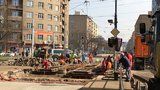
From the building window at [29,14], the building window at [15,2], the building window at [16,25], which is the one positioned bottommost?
the building window at [16,25]

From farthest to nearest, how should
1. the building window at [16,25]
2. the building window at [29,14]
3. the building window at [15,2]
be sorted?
the building window at [29,14], the building window at [15,2], the building window at [16,25]

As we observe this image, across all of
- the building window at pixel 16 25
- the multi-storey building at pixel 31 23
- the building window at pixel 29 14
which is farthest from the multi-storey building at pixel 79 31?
the building window at pixel 16 25

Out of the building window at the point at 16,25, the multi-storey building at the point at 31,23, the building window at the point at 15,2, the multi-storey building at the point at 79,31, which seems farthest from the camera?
the multi-storey building at the point at 79,31

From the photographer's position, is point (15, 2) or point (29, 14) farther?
point (29, 14)

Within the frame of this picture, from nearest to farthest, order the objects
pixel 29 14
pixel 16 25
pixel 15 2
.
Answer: pixel 16 25 → pixel 15 2 → pixel 29 14

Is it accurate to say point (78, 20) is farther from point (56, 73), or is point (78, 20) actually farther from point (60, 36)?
point (56, 73)

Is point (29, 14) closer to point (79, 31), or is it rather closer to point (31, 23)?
point (31, 23)

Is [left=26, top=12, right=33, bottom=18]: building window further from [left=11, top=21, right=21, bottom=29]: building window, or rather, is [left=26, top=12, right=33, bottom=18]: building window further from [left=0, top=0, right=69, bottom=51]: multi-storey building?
[left=11, top=21, right=21, bottom=29]: building window

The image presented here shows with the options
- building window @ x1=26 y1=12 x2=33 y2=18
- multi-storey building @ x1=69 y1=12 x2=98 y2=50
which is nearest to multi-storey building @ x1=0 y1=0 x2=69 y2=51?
building window @ x1=26 y1=12 x2=33 y2=18

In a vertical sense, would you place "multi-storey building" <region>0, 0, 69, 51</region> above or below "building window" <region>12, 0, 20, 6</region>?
below

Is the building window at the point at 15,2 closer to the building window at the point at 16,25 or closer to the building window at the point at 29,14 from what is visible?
the building window at the point at 29,14

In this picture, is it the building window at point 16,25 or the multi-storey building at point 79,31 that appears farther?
the multi-storey building at point 79,31

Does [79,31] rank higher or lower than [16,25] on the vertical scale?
higher

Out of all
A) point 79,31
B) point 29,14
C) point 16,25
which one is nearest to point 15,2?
point 29,14
